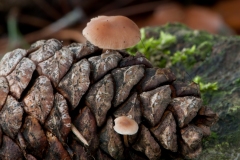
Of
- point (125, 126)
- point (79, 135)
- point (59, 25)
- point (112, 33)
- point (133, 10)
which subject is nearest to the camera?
point (125, 126)

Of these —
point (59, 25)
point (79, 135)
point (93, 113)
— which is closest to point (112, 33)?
point (93, 113)

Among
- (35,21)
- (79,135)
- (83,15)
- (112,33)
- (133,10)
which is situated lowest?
(133,10)

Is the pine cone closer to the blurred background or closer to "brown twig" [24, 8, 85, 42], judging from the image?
the blurred background

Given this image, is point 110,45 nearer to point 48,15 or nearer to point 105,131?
point 105,131

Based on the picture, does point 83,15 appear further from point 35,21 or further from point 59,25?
point 35,21

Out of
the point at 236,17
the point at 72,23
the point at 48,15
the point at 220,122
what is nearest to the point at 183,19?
the point at 236,17

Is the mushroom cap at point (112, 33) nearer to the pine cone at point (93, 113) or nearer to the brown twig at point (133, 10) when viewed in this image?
the pine cone at point (93, 113)
